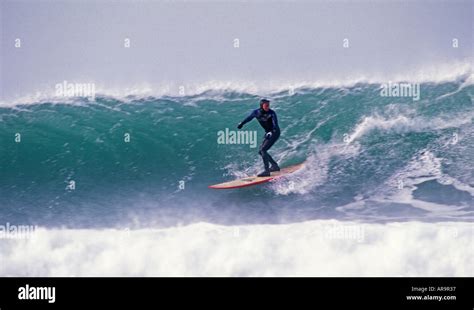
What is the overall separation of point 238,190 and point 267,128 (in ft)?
3.36

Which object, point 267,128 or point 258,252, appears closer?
point 258,252

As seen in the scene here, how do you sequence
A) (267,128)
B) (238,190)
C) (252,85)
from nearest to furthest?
(267,128)
(238,190)
(252,85)

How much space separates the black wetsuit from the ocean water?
0.29 metres

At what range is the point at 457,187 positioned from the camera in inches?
384

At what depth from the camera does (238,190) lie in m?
9.62

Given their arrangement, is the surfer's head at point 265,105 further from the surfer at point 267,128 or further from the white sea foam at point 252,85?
the white sea foam at point 252,85

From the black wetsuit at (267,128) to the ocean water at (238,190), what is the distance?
0.95 feet

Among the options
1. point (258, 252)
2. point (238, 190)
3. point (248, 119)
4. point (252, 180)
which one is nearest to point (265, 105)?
point (248, 119)

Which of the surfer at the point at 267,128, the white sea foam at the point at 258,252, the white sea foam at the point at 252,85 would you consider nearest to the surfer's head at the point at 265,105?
the surfer at the point at 267,128

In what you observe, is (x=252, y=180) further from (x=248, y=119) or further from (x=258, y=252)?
(x=258, y=252)

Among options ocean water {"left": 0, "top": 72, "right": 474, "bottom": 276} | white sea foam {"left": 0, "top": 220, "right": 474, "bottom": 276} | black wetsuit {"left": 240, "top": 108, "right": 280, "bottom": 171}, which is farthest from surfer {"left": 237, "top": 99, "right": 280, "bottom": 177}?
white sea foam {"left": 0, "top": 220, "right": 474, "bottom": 276}
